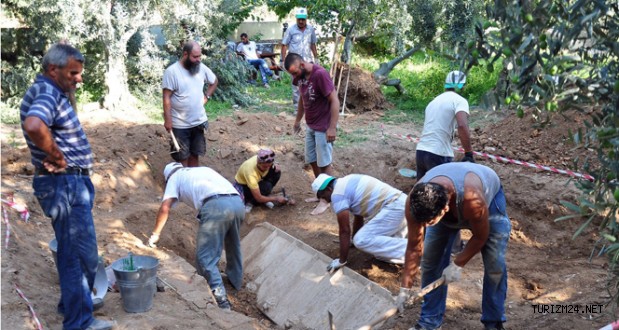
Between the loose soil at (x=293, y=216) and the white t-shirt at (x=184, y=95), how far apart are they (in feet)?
3.59

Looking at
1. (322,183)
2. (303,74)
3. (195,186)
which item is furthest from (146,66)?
(322,183)

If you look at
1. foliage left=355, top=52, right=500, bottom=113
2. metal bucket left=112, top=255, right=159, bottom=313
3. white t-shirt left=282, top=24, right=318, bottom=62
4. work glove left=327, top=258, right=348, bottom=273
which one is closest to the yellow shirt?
work glove left=327, top=258, right=348, bottom=273

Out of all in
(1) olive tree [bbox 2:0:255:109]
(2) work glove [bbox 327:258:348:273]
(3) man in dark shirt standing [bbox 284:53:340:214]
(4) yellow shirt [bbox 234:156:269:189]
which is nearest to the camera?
(2) work glove [bbox 327:258:348:273]

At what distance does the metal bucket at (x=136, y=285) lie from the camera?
4.50m

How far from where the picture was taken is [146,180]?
7895 mm

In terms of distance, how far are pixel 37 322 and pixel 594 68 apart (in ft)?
12.0

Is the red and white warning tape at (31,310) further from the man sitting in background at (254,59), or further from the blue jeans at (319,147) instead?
the man sitting in background at (254,59)

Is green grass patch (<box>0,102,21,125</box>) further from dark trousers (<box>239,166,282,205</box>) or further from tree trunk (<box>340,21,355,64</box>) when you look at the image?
tree trunk (<box>340,21,355,64</box>)

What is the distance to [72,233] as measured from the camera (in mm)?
3949

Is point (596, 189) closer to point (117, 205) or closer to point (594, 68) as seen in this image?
point (594, 68)

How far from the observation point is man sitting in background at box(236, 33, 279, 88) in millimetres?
14309

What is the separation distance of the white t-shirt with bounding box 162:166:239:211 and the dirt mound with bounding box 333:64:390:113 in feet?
18.9

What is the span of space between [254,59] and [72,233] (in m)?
11.0

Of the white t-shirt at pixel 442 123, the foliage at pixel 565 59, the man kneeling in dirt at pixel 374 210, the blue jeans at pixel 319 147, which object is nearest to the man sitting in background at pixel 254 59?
the blue jeans at pixel 319 147
